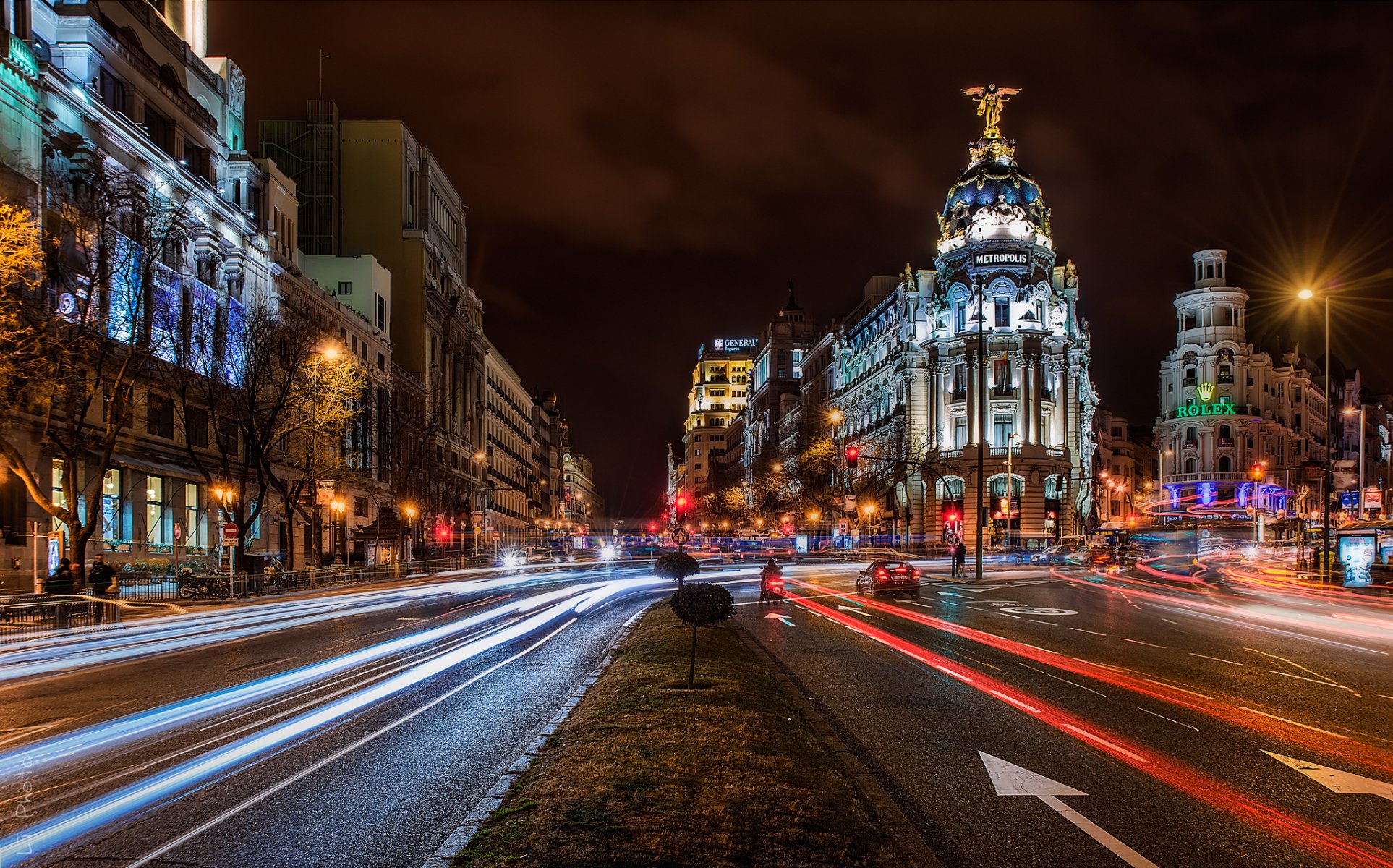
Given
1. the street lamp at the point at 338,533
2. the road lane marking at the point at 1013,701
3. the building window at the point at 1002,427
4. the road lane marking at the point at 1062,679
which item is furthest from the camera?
the building window at the point at 1002,427

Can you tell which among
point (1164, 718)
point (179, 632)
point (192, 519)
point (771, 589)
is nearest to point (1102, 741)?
point (1164, 718)

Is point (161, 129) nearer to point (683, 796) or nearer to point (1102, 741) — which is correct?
point (683, 796)

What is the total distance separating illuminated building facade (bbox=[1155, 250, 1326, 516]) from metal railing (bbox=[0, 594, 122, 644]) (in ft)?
374

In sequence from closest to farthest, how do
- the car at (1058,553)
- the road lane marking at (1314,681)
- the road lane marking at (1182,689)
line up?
the road lane marking at (1182,689) → the road lane marking at (1314,681) → the car at (1058,553)

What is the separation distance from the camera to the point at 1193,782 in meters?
9.38

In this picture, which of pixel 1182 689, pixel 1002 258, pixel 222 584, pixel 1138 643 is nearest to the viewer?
pixel 1182 689

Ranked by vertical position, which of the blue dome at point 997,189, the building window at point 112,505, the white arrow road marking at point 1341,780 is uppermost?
the blue dome at point 997,189

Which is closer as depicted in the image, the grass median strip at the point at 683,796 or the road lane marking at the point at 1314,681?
the grass median strip at the point at 683,796

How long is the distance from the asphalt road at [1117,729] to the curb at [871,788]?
15 centimetres

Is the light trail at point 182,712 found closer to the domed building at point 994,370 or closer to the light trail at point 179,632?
the light trail at point 179,632

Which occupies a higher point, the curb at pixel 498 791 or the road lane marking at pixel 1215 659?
the curb at pixel 498 791

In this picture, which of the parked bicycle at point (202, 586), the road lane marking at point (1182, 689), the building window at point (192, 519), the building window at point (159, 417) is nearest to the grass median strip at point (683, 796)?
the road lane marking at point (1182, 689)

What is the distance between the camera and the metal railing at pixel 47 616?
2289cm

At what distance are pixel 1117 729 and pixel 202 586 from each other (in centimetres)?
3169
